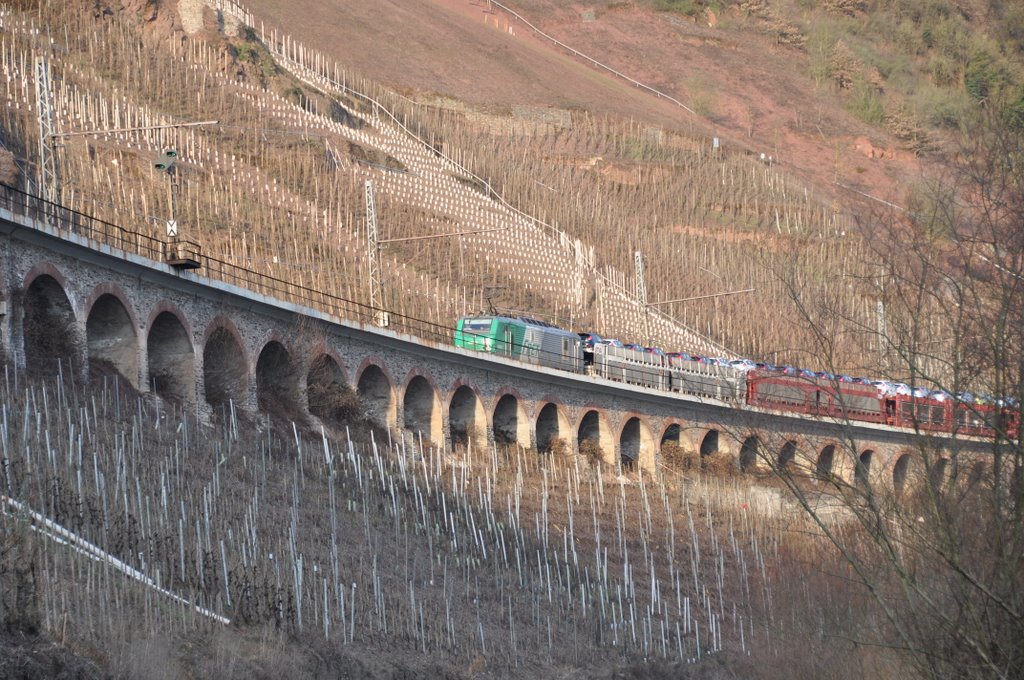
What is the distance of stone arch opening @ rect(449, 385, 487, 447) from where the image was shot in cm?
5032

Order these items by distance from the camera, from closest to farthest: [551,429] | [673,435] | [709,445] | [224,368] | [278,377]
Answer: [224,368] → [278,377] → [551,429] → [673,435] → [709,445]

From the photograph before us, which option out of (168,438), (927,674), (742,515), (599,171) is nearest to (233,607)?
(168,438)

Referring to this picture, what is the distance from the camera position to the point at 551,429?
2191 inches

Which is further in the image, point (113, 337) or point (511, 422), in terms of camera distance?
point (511, 422)

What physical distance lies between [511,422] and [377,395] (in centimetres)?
784

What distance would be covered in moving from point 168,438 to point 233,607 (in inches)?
318

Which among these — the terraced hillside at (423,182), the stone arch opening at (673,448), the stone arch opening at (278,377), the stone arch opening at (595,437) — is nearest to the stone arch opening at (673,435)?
the stone arch opening at (673,448)

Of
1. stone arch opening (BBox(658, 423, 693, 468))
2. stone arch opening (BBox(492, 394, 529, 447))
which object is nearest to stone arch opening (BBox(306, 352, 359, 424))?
stone arch opening (BBox(492, 394, 529, 447))

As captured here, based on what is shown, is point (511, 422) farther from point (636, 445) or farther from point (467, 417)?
point (636, 445)

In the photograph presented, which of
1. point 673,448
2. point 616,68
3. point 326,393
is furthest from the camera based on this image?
point 616,68

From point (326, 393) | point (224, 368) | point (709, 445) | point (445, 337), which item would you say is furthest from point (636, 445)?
point (224, 368)

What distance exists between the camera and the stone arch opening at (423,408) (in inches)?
1903

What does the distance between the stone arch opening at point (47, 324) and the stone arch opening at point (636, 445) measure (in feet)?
93.5

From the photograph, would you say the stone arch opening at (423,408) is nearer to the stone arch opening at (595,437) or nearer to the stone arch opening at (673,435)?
the stone arch opening at (595,437)
